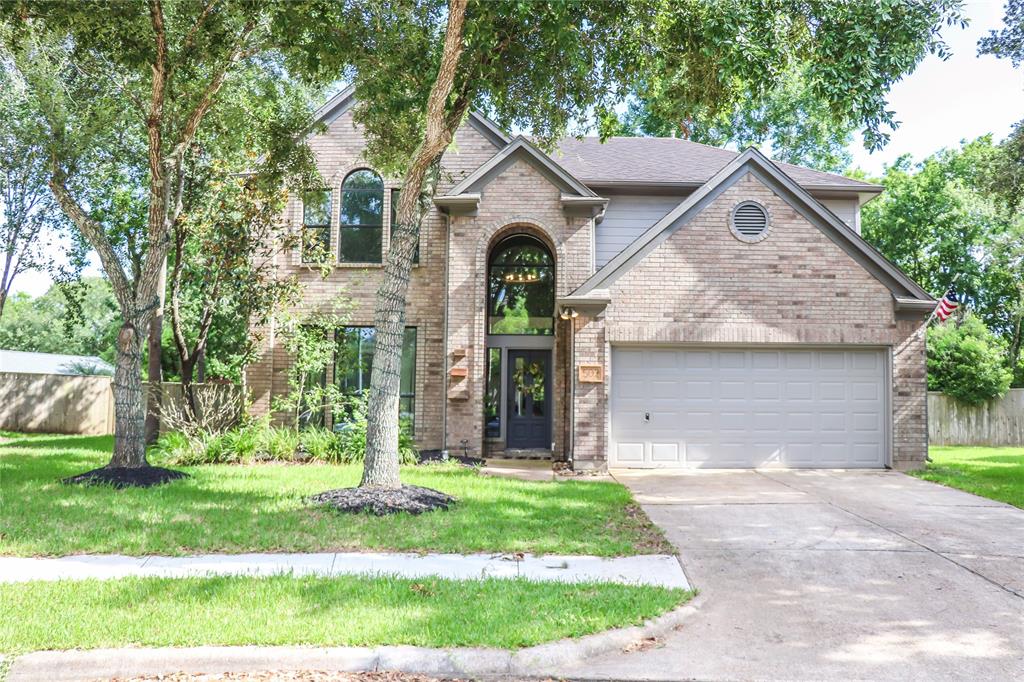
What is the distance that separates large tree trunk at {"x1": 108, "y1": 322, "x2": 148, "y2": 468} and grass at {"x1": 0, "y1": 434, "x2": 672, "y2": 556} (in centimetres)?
86

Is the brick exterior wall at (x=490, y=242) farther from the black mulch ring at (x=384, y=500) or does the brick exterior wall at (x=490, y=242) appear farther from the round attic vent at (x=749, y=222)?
the black mulch ring at (x=384, y=500)

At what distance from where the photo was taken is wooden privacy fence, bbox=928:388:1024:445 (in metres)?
20.1

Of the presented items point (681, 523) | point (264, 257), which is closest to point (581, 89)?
point (681, 523)

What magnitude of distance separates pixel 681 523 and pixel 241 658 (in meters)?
5.33

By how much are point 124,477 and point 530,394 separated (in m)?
8.03

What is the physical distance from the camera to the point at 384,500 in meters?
8.19

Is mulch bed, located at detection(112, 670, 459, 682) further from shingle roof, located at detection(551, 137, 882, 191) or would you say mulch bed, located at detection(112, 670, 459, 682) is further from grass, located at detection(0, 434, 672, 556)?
shingle roof, located at detection(551, 137, 882, 191)

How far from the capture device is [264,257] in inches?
575

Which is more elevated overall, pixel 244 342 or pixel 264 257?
pixel 264 257

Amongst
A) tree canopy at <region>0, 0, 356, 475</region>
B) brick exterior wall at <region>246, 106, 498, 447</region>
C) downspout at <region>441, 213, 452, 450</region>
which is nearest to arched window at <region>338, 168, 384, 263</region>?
brick exterior wall at <region>246, 106, 498, 447</region>

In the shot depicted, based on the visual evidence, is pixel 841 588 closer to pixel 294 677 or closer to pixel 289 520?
pixel 294 677

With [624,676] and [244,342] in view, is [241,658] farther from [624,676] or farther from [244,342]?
[244,342]

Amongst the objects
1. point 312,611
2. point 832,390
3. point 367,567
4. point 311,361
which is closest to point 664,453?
point 832,390

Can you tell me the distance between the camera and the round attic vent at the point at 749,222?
42.4 feet
